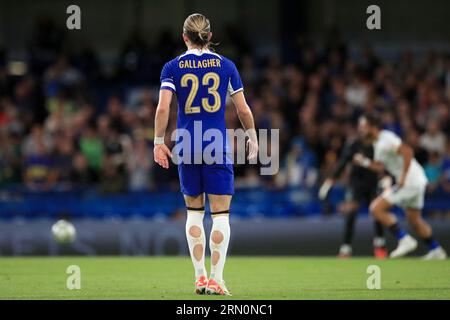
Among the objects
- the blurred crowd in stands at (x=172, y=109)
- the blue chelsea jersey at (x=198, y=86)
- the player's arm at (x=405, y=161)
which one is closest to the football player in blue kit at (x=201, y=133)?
the blue chelsea jersey at (x=198, y=86)

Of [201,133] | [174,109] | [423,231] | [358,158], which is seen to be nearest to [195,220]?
[201,133]

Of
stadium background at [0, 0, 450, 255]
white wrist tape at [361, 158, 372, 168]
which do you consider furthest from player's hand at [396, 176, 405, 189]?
stadium background at [0, 0, 450, 255]

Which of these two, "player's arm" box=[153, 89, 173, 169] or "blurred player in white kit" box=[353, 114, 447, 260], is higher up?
"player's arm" box=[153, 89, 173, 169]

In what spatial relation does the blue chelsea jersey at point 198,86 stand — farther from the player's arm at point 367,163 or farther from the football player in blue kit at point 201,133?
the player's arm at point 367,163

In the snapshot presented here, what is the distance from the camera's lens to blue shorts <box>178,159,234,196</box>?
9.88 meters

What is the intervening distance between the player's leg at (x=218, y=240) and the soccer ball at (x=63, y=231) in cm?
826

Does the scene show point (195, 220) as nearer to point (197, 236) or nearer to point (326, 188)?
point (197, 236)

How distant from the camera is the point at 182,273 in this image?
13.2m

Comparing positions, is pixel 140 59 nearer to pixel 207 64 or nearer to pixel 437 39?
pixel 437 39

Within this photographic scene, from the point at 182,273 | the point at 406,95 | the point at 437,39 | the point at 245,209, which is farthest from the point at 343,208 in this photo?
the point at 437,39

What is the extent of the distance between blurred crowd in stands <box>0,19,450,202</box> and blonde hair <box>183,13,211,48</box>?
30.2ft

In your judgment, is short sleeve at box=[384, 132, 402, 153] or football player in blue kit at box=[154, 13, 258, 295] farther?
short sleeve at box=[384, 132, 402, 153]

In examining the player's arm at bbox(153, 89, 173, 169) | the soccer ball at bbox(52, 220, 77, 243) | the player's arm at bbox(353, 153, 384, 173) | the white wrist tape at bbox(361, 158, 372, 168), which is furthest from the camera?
the soccer ball at bbox(52, 220, 77, 243)

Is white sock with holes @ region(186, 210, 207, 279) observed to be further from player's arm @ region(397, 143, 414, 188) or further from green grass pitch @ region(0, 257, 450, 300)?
player's arm @ region(397, 143, 414, 188)
